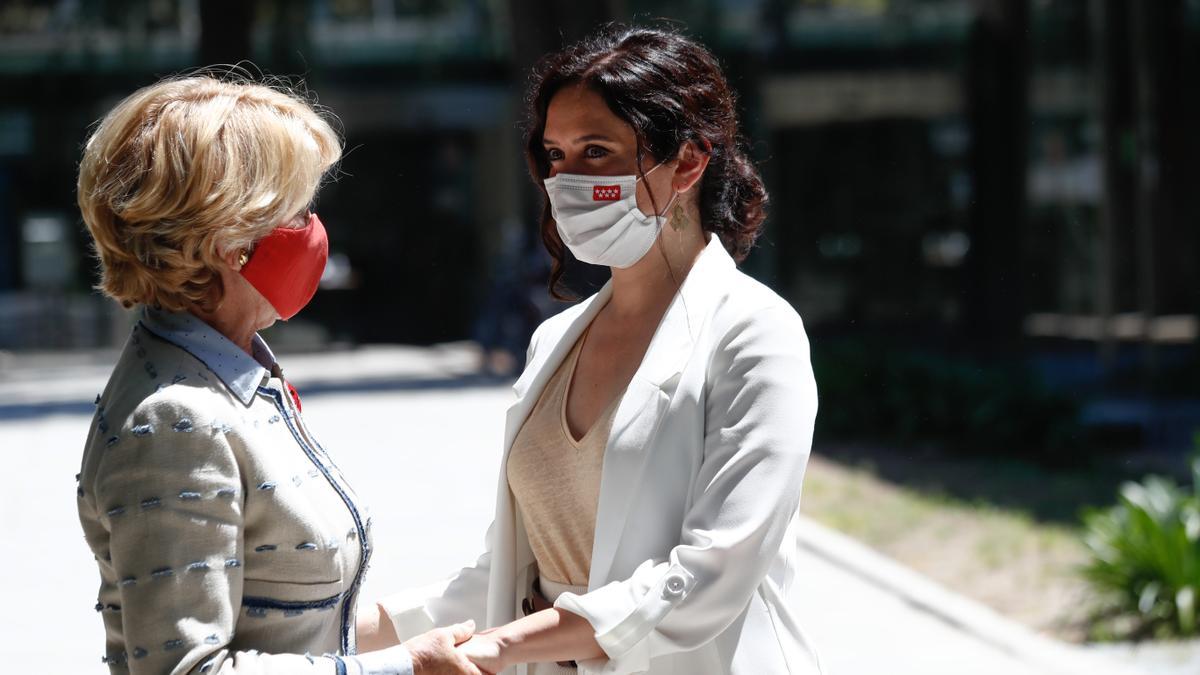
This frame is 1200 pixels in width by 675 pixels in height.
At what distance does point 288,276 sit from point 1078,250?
53.8 feet

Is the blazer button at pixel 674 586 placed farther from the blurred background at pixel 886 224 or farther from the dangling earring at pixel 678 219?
the blurred background at pixel 886 224

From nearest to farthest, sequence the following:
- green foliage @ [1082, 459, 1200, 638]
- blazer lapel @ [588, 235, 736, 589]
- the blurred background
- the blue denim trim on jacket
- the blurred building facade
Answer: the blue denim trim on jacket, blazer lapel @ [588, 235, 736, 589], green foliage @ [1082, 459, 1200, 638], the blurred background, the blurred building facade

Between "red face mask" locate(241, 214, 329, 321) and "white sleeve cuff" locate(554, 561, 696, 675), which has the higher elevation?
"red face mask" locate(241, 214, 329, 321)

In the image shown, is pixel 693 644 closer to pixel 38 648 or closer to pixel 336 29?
pixel 38 648

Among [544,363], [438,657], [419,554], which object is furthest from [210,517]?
[419,554]

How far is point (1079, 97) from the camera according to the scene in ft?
56.8

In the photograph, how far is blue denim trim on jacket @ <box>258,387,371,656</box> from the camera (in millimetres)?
2256

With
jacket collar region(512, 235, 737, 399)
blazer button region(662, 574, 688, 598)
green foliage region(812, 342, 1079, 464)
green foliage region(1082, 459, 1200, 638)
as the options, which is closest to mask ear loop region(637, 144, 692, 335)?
jacket collar region(512, 235, 737, 399)

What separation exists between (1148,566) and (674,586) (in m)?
5.39

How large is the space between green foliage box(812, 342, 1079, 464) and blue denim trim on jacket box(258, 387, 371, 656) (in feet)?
31.7

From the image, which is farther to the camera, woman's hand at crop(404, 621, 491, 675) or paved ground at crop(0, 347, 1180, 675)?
paved ground at crop(0, 347, 1180, 675)

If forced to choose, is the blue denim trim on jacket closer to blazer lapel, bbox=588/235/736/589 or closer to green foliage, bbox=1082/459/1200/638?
blazer lapel, bbox=588/235/736/589

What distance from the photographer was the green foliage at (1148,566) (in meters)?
6.81

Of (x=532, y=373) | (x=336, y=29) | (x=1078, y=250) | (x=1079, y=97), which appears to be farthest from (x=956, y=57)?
(x=532, y=373)
